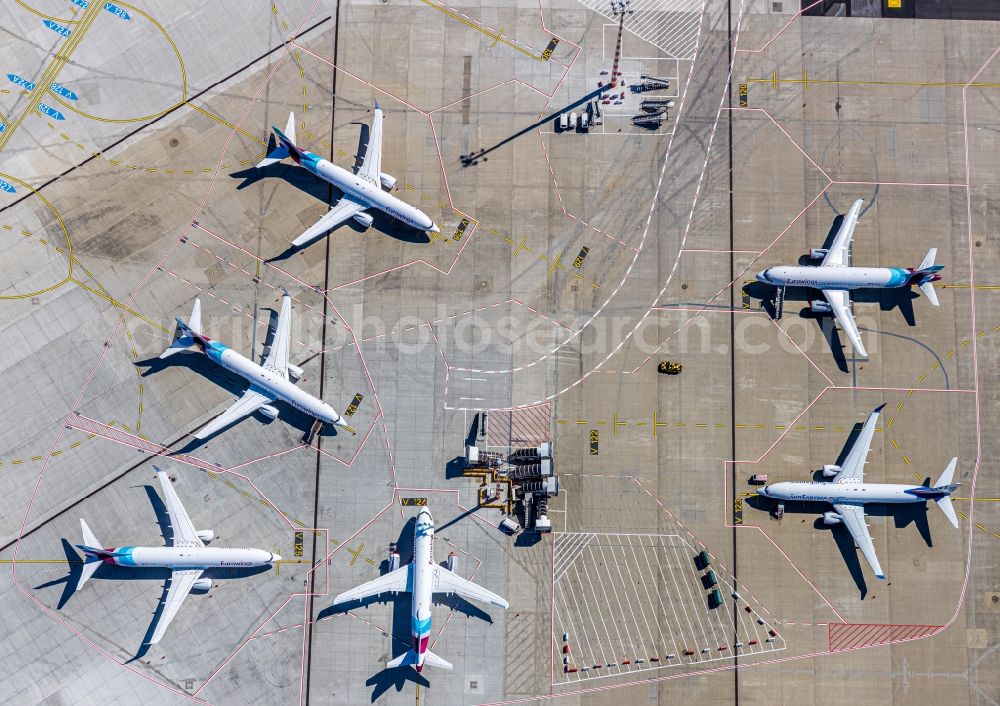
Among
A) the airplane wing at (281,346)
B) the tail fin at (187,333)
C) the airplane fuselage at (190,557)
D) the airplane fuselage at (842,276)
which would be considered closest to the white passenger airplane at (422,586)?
the airplane fuselage at (190,557)

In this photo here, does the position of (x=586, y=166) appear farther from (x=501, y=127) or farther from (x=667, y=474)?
(x=667, y=474)

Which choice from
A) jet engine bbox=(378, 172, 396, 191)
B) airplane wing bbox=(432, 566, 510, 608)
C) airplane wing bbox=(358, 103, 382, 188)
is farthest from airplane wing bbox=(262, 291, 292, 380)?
airplane wing bbox=(432, 566, 510, 608)

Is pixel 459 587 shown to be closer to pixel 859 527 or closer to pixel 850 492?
pixel 850 492

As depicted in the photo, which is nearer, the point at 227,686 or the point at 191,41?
the point at 227,686

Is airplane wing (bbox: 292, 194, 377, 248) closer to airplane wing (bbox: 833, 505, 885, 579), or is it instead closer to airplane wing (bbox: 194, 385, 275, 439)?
airplane wing (bbox: 194, 385, 275, 439)

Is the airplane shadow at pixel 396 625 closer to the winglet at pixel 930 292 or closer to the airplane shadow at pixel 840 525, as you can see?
the airplane shadow at pixel 840 525

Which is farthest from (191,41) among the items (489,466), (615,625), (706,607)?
(706,607)
